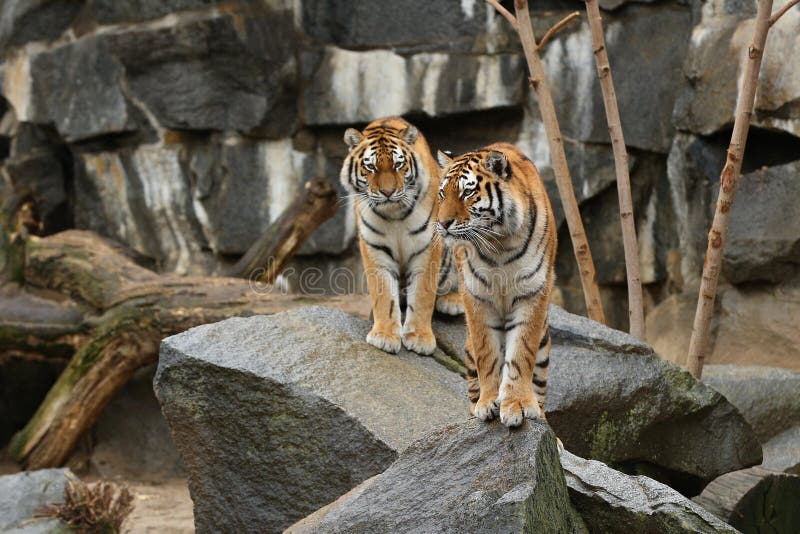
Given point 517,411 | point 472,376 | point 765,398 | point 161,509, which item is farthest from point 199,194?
point 517,411

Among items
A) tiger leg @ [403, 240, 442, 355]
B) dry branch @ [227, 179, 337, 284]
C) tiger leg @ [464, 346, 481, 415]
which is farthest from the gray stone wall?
tiger leg @ [464, 346, 481, 415]

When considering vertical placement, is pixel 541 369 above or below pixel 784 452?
above

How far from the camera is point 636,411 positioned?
490 centimetres

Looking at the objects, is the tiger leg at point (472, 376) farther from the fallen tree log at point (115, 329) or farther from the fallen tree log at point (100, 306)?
the fallen tree log at point (115, 329)

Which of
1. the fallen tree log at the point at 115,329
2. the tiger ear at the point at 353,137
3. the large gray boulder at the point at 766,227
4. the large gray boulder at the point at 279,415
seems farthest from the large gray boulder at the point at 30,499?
the large gray boulder at the point at 766,227

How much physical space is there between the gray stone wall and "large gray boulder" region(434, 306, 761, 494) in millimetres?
1830

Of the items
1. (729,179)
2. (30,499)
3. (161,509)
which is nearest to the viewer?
(30,499)

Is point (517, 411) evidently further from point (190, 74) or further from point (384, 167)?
point (190, 74)

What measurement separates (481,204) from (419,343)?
1.54 metres

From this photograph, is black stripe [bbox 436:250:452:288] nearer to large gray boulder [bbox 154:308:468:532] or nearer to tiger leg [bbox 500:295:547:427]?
large gray boulder [bbox 154:308:468:532]

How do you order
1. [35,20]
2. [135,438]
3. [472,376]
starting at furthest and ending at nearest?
[35,20] < [135,438] < [472,376]

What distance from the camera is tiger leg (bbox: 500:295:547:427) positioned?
3441 mm

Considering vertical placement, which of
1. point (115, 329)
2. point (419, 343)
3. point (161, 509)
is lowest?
point (161, 509)

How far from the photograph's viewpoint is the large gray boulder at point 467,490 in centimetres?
324
